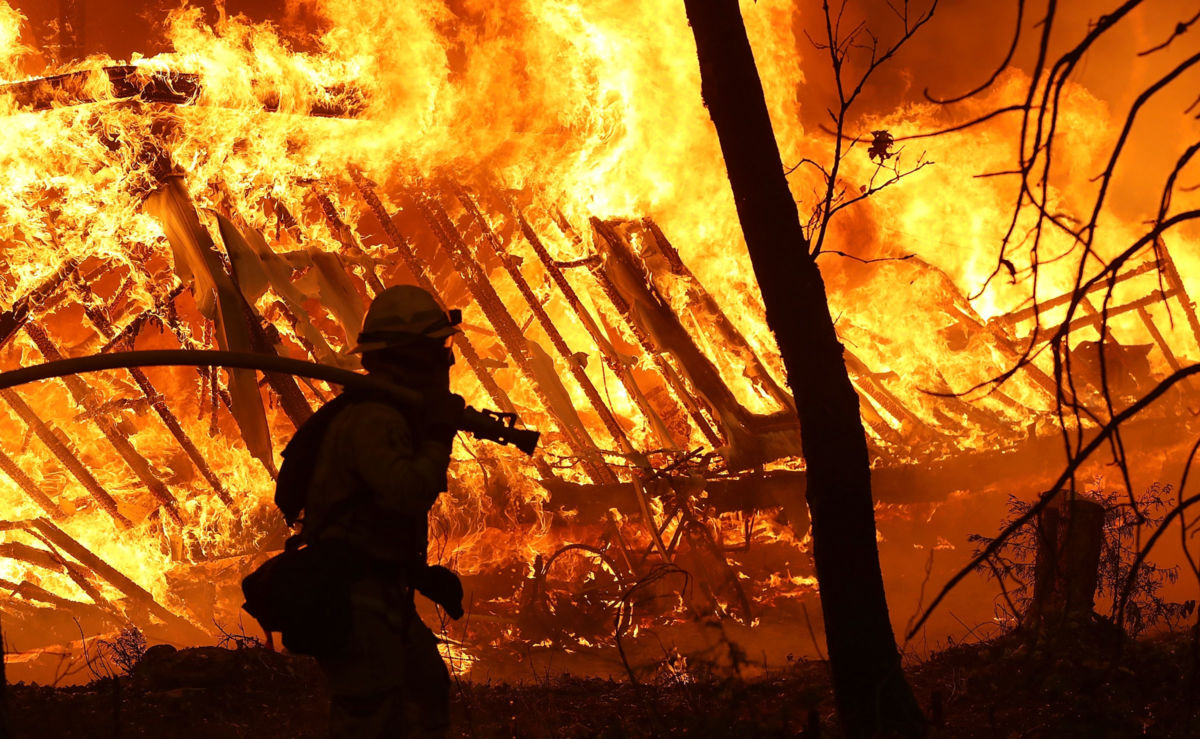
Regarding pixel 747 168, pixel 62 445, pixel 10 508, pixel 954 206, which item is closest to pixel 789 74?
pixel 954 206

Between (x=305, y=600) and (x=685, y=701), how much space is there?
8.38 feet

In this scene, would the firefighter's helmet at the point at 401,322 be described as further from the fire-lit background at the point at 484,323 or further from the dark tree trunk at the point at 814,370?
the fire-lit background at the point at 484,323

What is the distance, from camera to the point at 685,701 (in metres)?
4.79

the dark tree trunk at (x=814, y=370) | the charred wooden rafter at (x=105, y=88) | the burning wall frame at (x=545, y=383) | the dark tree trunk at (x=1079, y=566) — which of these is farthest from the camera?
the burning wall frame at (x=545, y=383)

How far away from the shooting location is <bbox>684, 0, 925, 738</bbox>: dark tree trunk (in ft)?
12.5

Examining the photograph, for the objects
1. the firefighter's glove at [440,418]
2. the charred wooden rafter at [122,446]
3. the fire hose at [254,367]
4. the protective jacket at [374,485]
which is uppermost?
the charred wooden rafter at [122,446]

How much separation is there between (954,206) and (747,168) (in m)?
10.8

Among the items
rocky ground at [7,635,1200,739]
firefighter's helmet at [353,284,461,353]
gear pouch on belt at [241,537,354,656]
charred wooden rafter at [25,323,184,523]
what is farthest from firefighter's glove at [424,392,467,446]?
charred wooden rafter at [25,323,184,523]

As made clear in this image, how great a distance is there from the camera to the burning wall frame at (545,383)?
804 cm

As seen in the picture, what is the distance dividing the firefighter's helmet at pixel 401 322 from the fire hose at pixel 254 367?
0.19 metres

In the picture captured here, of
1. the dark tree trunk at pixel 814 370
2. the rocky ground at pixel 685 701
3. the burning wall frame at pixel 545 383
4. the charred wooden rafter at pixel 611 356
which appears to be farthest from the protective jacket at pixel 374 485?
the charred wooden rafter at pixel 611 356

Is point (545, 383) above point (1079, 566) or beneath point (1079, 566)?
above

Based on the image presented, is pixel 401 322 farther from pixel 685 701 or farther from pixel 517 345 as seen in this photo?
pixel 517 345

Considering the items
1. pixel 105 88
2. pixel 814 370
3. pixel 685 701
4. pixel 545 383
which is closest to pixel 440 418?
pixel 814 370
